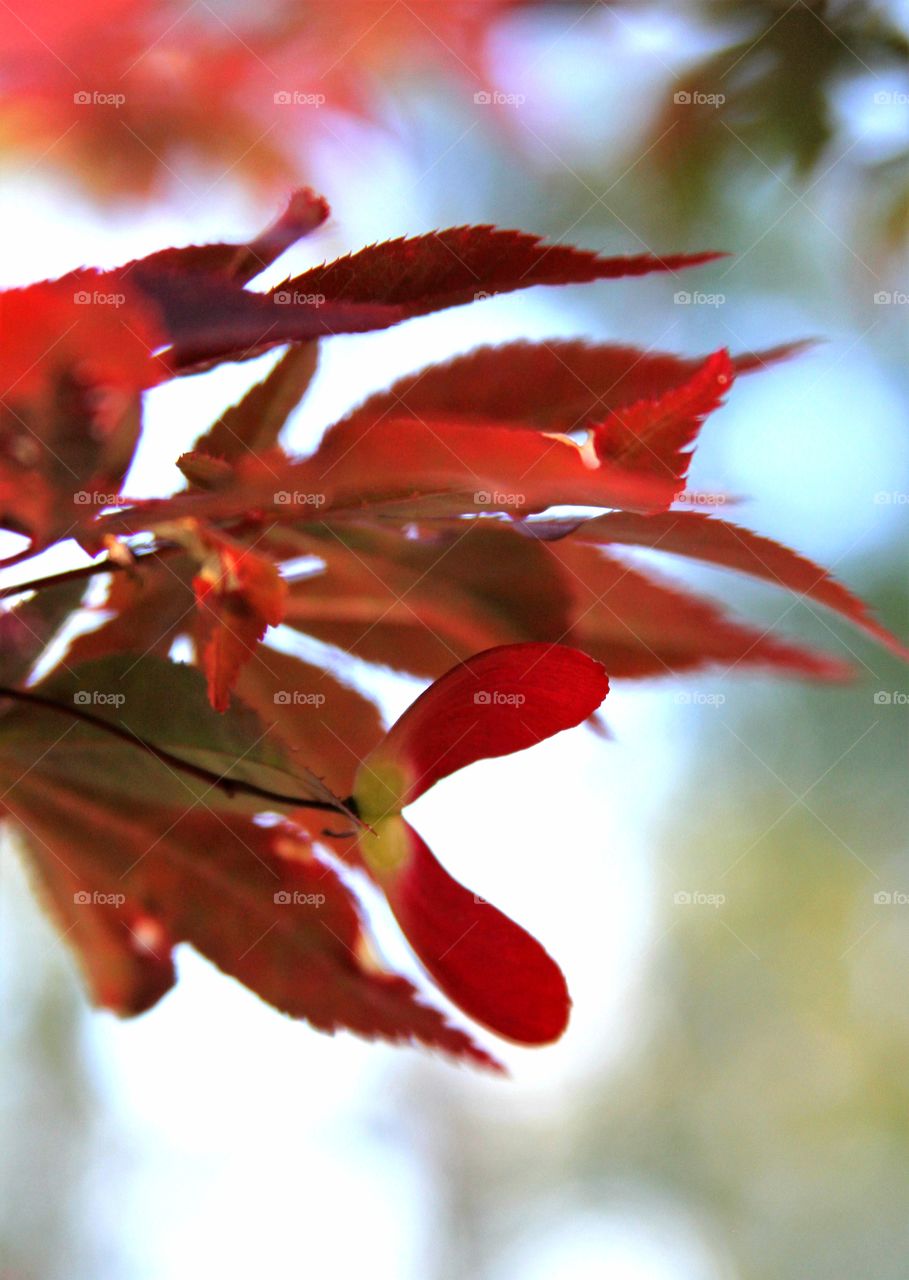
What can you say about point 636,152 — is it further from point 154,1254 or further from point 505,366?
point 154,1254

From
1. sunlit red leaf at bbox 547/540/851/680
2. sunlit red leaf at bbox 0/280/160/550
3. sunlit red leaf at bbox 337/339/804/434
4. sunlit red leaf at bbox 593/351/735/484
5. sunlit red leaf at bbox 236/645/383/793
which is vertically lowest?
sunlit red leaf at bbox 236/645/383/793

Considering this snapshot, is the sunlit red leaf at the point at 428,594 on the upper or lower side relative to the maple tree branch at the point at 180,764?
upper

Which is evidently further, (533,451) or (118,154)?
(118,154)

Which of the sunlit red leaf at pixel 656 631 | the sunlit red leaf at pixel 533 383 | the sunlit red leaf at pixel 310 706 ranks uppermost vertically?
the sunlit red leaf at pixel 533 383

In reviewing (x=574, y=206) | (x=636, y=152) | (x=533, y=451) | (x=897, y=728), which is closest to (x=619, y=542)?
(x=533, y=451)

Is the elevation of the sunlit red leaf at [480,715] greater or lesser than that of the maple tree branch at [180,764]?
greater

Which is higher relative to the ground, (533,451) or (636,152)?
(636,152)

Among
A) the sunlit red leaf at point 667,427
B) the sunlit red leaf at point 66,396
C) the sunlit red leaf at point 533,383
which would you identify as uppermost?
the sunlit red leaf at point 533,383

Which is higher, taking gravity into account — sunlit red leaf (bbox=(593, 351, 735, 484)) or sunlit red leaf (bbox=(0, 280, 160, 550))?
sunlit red leaf (bbox=(593, 351, 735, 484))
